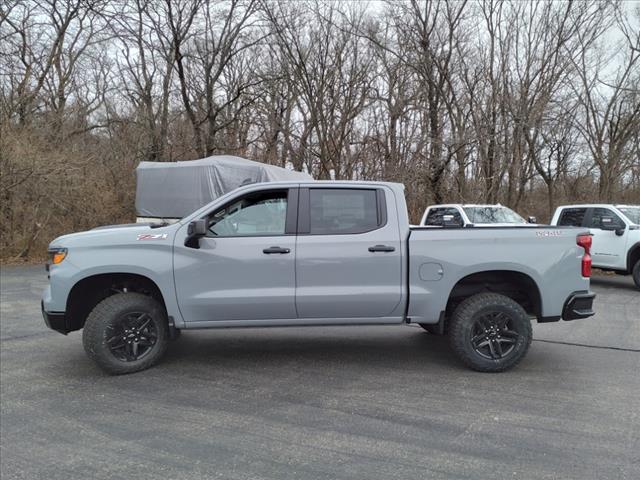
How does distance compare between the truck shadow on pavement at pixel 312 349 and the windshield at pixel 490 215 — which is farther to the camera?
the windshield at pixel 490 215

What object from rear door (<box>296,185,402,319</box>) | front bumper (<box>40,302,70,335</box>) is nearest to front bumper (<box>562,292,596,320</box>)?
rear door (<box>296,185,402,319</box>)

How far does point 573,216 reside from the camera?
11.9m

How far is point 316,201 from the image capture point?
196 inches

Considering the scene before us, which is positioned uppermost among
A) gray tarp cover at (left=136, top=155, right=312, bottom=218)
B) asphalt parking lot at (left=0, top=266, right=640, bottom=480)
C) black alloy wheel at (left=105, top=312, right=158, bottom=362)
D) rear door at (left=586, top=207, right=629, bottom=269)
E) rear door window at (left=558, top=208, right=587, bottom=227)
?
gray tarp cover at (left=136, top=155, right=312, bottom=218)

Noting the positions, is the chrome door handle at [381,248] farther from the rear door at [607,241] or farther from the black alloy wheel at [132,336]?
the rear door at [607,241]

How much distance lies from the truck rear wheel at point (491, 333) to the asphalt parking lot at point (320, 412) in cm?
15

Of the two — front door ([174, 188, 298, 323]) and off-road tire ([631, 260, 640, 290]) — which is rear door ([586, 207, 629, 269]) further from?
front door ([174, 188, 298, 323])

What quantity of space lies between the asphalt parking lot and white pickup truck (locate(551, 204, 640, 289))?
516 centimetres

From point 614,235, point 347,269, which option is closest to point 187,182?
point 347,269

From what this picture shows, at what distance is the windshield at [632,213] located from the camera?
1082 cm

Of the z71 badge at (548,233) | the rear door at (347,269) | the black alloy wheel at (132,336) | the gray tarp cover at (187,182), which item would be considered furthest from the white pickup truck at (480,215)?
the black alloy wheel at (132,336)

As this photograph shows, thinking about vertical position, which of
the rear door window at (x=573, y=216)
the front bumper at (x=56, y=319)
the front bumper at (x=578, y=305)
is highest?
the rear door window at (x=573, y=216)

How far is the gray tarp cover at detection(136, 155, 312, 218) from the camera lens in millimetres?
12891

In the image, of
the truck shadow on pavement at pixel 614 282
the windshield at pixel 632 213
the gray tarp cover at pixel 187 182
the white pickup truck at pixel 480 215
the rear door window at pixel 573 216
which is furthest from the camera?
the gray tarp cover at pixel 187 182
